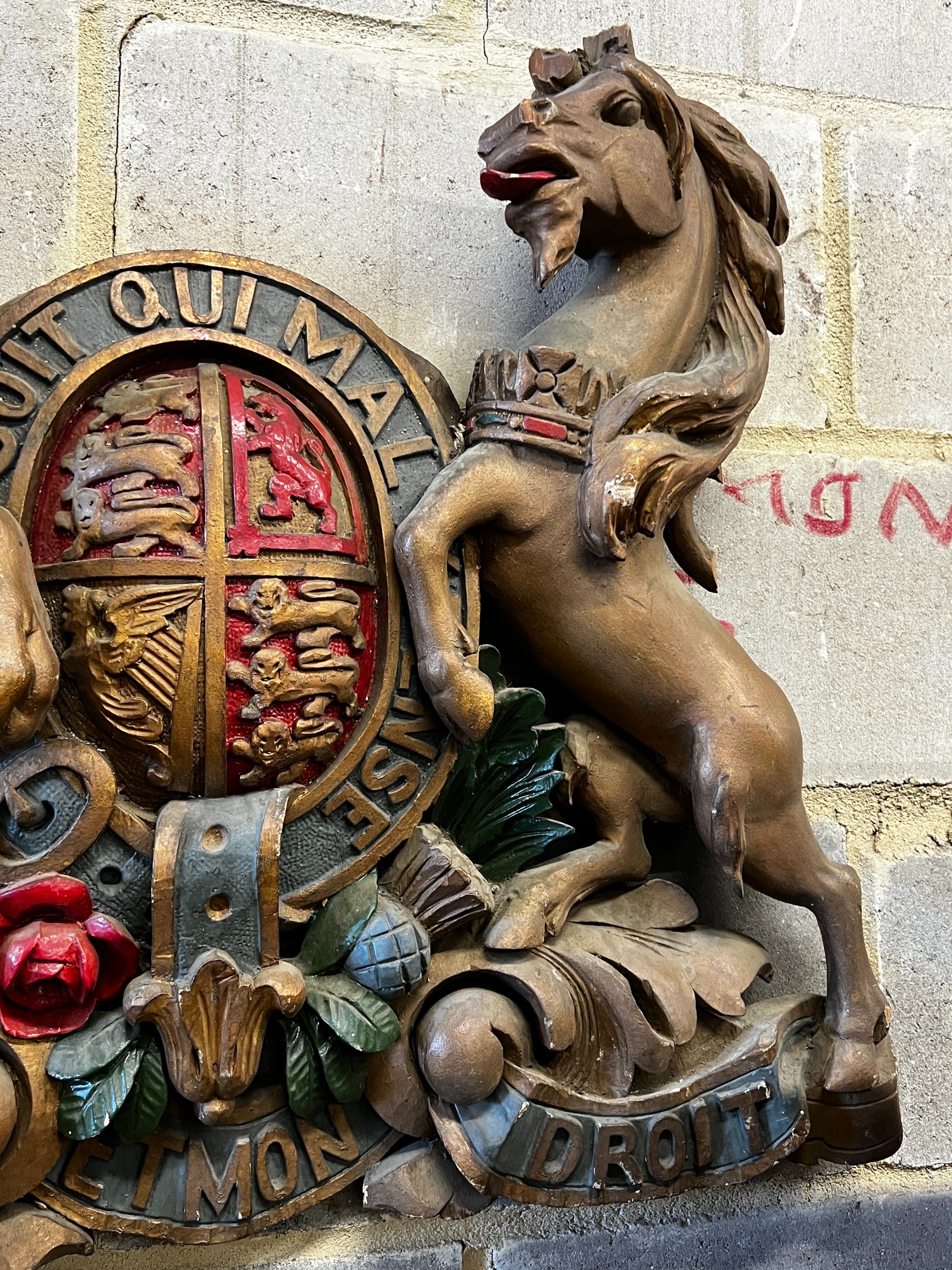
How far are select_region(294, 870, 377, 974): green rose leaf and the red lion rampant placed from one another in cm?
22

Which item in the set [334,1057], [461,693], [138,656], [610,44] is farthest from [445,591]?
[610,44]

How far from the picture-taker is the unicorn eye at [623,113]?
2.60ft

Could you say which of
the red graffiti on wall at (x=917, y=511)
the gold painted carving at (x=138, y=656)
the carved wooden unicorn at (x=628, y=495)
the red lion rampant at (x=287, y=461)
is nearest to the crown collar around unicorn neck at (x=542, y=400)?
the carved wooden unicorn at (x=628, y=495)

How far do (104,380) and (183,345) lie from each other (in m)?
0.05

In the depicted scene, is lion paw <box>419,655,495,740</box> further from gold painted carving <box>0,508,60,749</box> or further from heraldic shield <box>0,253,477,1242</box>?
gold painted carving <box>0,508,60,749</box>

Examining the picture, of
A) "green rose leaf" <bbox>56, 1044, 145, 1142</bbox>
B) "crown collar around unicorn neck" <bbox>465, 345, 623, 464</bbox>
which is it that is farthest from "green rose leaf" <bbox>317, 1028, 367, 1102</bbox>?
"crown collar around unicorn neck" <bbox>465, 345, 623, 464</bbox>

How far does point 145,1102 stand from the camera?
0.69 m

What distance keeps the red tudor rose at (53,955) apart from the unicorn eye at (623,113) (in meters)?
0.59

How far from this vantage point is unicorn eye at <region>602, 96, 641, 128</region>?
0.79 m

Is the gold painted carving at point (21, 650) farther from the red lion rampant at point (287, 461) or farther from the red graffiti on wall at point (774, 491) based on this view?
the red graffiti on wall at point (774, 491)

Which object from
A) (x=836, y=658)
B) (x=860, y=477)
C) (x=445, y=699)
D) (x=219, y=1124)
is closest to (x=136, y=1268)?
(x=219, y=1124)

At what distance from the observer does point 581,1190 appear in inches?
30.0

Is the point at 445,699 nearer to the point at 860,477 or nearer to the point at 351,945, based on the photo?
the point at 351,945

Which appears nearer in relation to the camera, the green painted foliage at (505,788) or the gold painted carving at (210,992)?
the gold painted carving at (210,992)
